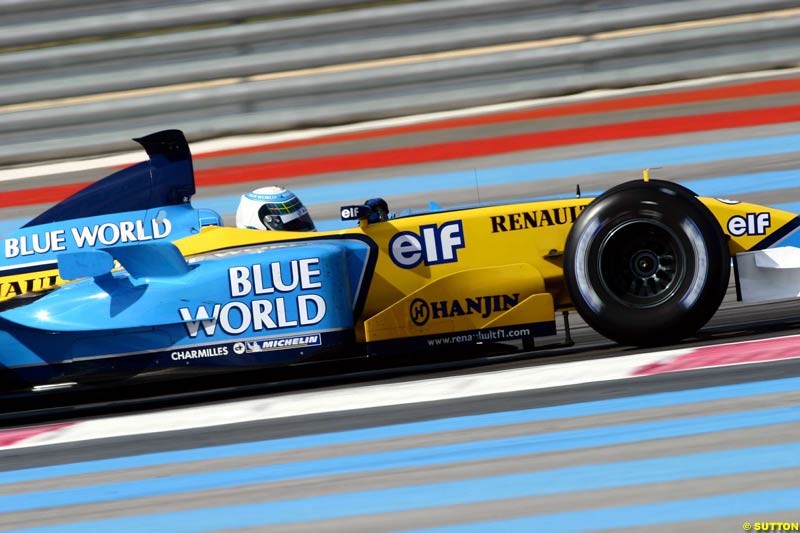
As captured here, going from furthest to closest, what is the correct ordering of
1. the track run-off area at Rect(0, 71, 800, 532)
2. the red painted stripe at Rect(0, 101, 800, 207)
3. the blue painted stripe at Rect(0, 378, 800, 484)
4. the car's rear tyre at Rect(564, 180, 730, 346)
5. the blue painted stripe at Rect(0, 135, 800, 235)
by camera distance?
the red painted stripe at Rect(0, 101, 800, 207)
the blue painted stripe at Rect(0, 135, 800, 235)
the car's rear tyre at Rect(564, 180, 730, 346)
the blue painted stripe at Rect(0, 378, 800, 484)
the track run-off area at Rect(0, 71, 800, 532)

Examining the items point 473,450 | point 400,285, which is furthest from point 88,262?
point 473,450

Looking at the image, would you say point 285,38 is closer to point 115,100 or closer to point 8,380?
point 115,100

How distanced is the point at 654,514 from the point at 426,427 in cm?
130

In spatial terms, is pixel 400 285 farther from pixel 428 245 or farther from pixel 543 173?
pixel 543 173

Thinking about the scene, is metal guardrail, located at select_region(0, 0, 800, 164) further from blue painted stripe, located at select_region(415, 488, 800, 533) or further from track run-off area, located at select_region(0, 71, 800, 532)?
blue painted stripe, located at select_region(415, 488, 800, 533)

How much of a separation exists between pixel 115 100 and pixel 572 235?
5278 millimetres

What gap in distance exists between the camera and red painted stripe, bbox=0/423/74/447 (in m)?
5.38

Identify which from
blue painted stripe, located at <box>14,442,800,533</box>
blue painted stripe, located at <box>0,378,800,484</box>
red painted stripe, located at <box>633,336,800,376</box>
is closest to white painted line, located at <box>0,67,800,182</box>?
red painted stripe, located at <box>633,336,800,376</box>

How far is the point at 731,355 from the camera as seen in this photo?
17.0ft

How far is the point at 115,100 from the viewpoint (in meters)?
9.39

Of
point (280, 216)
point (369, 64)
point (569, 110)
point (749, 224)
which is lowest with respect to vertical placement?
point (749, 224)

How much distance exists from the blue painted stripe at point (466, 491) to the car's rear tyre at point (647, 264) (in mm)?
1277

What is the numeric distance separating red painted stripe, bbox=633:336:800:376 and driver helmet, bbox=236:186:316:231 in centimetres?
187

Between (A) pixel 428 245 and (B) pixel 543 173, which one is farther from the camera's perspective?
(B) pixel 543 173
